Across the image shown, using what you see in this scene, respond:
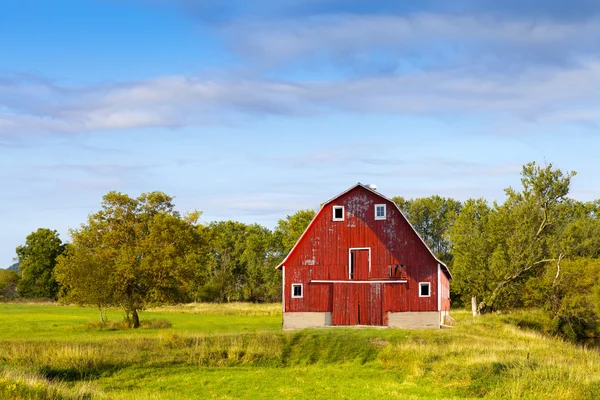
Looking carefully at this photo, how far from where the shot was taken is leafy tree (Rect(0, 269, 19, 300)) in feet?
385

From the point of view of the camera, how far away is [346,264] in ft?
157

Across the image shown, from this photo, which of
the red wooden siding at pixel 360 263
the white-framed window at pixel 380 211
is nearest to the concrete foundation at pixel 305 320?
the red wooden siding at pixel 360 263

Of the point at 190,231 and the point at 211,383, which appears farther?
the point at 190,231

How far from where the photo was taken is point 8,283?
122 meters

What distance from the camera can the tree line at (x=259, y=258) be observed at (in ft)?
157

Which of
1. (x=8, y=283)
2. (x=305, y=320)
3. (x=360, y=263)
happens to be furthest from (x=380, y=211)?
(x=8, y=283)

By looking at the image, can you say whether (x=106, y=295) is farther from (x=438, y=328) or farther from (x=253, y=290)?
(x=253, y=290)

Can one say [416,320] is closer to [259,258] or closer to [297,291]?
[297,291]

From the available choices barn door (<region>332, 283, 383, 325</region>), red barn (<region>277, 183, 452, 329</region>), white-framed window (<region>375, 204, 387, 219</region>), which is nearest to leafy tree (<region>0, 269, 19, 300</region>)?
red barn (<region>277, 183, 452, 329</region>)

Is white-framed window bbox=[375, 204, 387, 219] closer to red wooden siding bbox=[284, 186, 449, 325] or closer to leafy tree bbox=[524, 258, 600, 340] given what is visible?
red wooden siding bbox=[284, 186, 449, 325]

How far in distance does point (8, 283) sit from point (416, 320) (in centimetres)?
9622

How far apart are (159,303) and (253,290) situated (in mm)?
61904

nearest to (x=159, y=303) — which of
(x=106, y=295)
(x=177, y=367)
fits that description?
(x=106, y=295)

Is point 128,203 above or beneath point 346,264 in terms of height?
above
